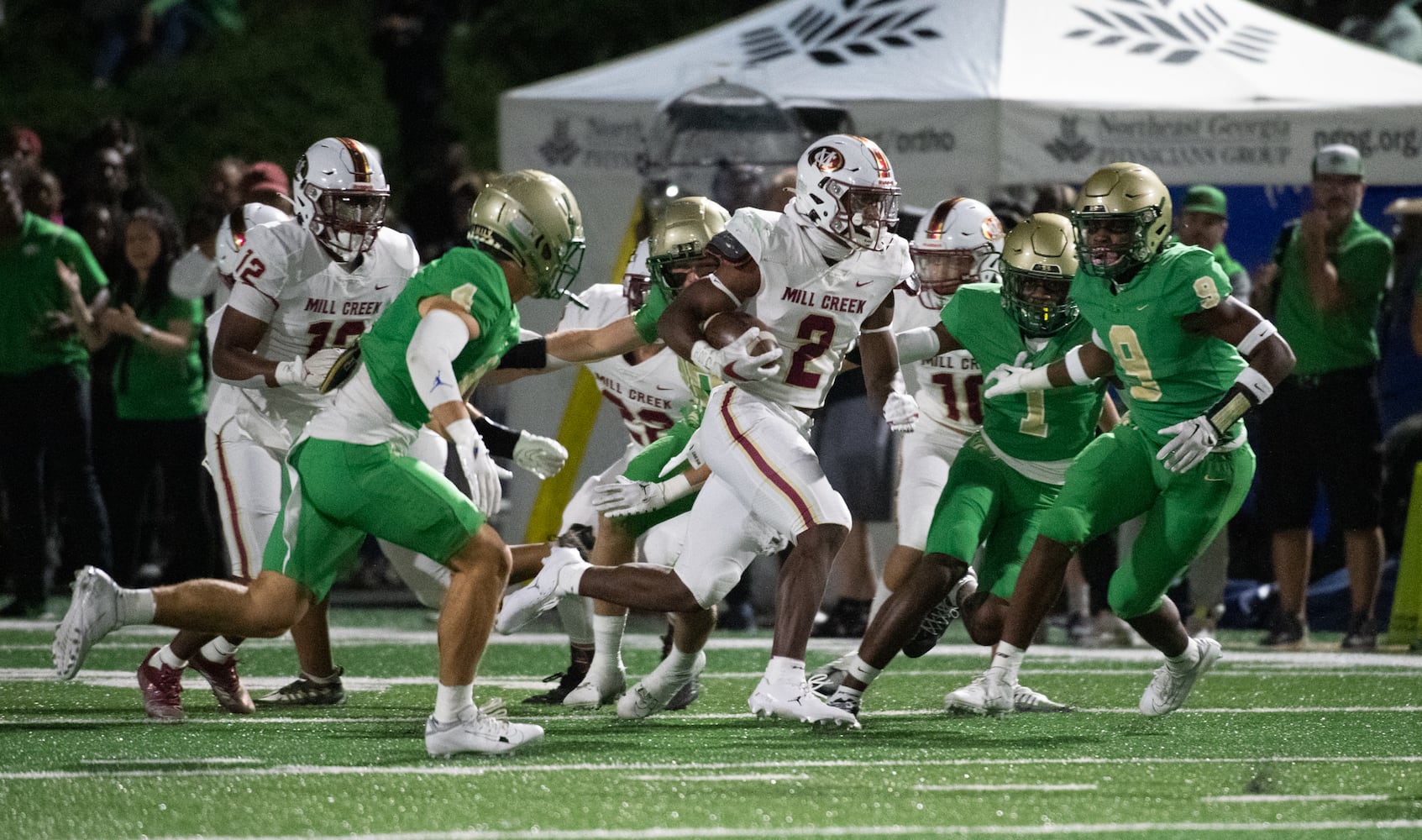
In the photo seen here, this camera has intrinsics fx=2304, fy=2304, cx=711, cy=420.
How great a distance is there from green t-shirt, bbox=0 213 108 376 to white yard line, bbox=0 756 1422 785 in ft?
15.5

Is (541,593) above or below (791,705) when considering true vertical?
above

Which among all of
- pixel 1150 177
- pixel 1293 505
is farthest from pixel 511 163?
pixel 1150 177

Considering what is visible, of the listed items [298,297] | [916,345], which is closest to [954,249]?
[916,345]

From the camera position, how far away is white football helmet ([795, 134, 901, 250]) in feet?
20.7

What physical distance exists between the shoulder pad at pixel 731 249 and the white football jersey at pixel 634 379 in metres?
1.02

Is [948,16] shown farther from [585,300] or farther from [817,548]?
[817,548]

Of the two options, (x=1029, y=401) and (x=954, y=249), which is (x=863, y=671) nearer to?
(x=1029, y=401)

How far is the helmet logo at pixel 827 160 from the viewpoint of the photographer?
6.34 m

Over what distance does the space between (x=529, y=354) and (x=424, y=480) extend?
3.31 ft

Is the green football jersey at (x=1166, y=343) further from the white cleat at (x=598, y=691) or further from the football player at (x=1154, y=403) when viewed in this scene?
the white cleat at (x=598, y=691)

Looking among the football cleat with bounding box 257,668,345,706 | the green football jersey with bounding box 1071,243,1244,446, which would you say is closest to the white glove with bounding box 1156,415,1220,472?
the green football jersey with bounding box 1071,243,1244,446

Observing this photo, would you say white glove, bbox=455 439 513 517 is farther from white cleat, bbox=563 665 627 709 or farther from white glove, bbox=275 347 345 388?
white cleat, bbox=563 665 627 709

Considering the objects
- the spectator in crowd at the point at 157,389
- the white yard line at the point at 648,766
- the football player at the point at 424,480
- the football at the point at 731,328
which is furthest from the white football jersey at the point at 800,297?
the spectator in crowd at the point at 157,389

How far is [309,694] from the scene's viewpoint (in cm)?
692
